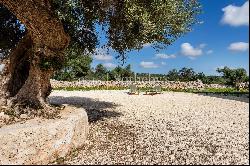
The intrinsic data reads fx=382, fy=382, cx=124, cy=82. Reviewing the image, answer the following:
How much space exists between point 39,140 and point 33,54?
5.92 m

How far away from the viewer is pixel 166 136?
16047 millimetres

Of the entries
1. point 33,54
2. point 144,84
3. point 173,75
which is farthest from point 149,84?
point 33,54

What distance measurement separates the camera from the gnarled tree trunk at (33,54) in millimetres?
14945

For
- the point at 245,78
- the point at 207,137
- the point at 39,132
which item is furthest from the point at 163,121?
the point at 245,78

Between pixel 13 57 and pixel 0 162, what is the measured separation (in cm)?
827

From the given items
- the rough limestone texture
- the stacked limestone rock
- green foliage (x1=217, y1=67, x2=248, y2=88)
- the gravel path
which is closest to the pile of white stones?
the stacked limestone rock

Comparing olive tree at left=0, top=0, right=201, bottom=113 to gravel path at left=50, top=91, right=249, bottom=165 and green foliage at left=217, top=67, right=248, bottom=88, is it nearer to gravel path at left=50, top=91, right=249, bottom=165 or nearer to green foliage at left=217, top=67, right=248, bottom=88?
gravel path at left=50, top=91, right=249, bottom=165

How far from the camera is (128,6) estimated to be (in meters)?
15.3

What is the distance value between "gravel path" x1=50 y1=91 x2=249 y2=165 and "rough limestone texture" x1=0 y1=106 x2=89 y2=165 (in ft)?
2.07

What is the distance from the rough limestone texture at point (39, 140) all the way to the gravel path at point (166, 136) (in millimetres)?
631

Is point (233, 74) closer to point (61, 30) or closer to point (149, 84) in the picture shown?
point (149, 84)

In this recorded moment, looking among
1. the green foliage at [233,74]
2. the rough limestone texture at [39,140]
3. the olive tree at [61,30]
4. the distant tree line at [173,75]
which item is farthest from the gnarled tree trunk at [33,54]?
the green foliage at [233,74]

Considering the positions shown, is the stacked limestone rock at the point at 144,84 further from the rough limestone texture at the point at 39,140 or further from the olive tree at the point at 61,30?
the rough limestone texture at the point at 39,140

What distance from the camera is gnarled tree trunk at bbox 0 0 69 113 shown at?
49.0 ft
